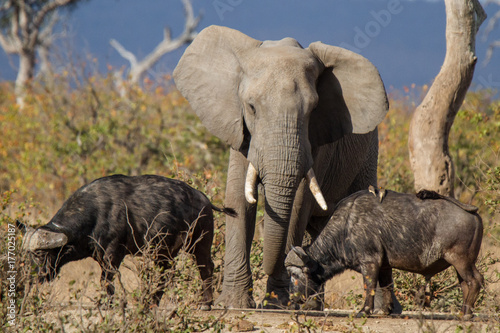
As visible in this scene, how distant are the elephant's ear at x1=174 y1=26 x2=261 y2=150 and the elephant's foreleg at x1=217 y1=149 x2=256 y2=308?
0.35 m

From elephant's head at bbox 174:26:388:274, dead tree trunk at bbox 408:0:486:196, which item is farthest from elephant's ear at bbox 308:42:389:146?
dead tree trunk at bbox 408:0:486:196

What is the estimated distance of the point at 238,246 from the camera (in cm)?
654

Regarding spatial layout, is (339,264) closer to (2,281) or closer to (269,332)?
(269,332)

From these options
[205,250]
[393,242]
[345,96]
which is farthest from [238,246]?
[345,96]

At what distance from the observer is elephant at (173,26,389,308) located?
19.1 feet

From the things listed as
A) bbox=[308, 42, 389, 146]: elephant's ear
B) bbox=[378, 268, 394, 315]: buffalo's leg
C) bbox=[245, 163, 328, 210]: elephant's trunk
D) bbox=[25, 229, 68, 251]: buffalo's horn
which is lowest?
bbox=[378, 268, 394, 315]: buffalo's leg

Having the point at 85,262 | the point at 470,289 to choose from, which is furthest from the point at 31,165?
the point at 470,289

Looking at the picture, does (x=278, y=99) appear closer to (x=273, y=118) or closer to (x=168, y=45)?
(x=273, y=118)

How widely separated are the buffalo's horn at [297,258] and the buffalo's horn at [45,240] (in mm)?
1836

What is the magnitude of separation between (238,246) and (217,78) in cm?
158

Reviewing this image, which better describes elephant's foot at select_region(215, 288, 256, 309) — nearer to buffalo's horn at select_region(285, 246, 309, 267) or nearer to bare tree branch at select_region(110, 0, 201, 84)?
buffalo's horn at select_region(285, 246, 309, 267)

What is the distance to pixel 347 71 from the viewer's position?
662 cm

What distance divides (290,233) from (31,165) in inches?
333

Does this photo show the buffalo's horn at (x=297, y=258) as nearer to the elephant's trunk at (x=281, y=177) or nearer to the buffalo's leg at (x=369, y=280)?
the elephant's trunk at (x=281, y=177)
